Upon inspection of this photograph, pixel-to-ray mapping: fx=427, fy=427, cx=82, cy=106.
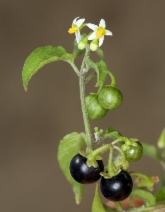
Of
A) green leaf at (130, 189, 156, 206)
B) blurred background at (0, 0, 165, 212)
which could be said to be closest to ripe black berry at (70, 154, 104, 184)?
green leaf at (130, 189, 156, 206)

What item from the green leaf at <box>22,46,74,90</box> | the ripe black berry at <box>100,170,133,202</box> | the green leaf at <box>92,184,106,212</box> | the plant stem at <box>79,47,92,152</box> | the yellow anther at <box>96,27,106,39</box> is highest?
the yellow anther at <box>96,27,106,39</box>

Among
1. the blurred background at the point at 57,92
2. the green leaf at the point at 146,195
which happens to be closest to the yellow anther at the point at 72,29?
the green leaf at the point at 146,195

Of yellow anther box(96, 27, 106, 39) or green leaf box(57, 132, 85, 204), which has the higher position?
yellow anther box(96, 27, 106, 39)

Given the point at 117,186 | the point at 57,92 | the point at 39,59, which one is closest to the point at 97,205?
the point at 117,186

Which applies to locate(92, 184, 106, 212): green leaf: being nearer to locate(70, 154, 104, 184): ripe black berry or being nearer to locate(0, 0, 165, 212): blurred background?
locate(70, 154, 104, 184): ripe black berry

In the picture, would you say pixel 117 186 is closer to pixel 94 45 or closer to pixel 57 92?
pixel 94 45

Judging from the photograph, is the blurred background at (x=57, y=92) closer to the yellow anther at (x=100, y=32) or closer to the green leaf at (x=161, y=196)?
the green leaf at (x=161, y=196)

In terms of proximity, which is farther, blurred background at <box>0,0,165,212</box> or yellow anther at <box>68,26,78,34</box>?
blurred background at <box>0,0,165,212</box>
